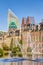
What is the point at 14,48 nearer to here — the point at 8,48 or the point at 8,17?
the point at 8,48

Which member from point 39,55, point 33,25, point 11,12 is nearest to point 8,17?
point 11,12

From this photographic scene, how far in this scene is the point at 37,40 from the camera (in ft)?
30.1

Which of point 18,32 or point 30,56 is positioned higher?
point 18,32

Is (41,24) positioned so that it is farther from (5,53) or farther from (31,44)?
(5,53)

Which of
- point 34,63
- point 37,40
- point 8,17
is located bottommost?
point 34,63

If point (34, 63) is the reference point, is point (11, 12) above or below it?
above

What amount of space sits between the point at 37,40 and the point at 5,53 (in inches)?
39.7

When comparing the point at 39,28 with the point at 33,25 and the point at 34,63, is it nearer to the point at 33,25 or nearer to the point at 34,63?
the point at 33,25

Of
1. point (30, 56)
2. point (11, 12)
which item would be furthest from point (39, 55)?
point (11, 12)

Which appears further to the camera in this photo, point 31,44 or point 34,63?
point 31,44

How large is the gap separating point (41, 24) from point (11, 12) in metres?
0.95

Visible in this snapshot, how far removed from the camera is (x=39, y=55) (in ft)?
29.9

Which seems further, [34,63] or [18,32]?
[18,32]

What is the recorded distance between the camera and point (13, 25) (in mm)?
9164
